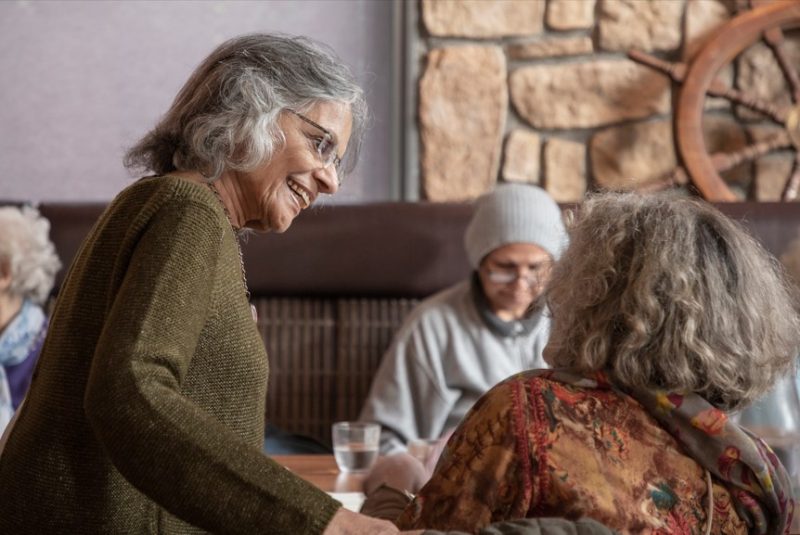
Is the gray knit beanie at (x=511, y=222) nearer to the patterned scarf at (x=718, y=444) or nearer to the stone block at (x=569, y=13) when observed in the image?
the stone block at (x=569, y=13)

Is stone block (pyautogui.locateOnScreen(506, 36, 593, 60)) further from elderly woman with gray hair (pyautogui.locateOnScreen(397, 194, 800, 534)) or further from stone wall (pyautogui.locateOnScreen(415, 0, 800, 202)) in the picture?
elderly woman with gray hair (pyautogui.locateOnScreen(397, 194, 800, 534))

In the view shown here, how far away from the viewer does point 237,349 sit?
1294 mm

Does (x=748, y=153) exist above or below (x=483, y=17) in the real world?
below

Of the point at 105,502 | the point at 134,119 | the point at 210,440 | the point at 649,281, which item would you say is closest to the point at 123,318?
the point at 210,440

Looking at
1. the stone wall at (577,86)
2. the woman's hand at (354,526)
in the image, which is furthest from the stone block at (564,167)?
the woman's hand at (354,526)

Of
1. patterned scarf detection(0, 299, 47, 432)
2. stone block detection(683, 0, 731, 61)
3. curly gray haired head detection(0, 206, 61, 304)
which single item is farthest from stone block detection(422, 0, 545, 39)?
patterned scarf detection(0, 299, 47, 432)

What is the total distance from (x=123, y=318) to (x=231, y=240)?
198mm

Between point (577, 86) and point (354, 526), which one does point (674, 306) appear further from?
point (577, 86)

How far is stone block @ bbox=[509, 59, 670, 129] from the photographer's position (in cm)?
368

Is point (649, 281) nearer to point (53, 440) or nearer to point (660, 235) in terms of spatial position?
point (660, 235)

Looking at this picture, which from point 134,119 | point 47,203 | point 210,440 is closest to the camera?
point 210,440

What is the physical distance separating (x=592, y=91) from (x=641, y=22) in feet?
0.88

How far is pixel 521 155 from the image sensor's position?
3.71 meters

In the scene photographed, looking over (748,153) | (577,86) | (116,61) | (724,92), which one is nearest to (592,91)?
(577,86)
